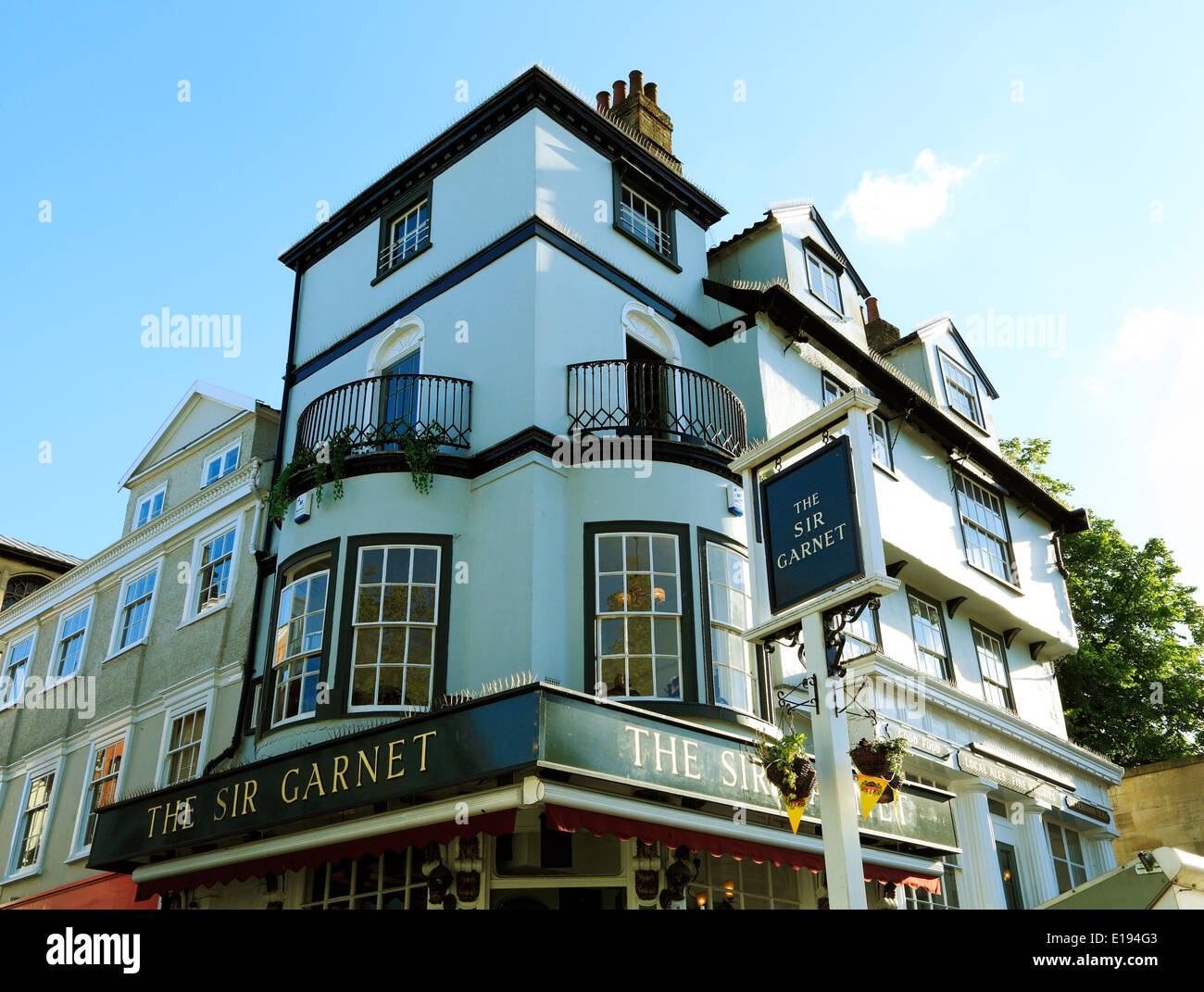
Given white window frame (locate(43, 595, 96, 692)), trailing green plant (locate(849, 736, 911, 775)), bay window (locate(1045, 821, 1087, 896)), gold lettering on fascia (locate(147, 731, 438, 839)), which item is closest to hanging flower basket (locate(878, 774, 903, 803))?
trailing green plant (locate(849, 736, 911, 775))

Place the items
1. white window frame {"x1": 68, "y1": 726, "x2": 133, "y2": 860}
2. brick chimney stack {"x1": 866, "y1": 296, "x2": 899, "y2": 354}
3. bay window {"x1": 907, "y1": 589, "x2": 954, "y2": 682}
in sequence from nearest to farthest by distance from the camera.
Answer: white window frame {"x1": 68, "y1": 726, "x2": 133, "y2": 860}, bay window {"x1": 907, "y1": 589, "x2": 954, "y2": 682}, brick chimney stack {"x1": 866, "y1": 296, "x2": 899, "y2": 354}

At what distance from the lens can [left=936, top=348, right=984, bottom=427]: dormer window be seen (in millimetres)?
21641

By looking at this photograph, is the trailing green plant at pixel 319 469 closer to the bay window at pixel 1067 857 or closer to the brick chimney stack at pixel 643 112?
the brick chimney stack at pixel 643 112

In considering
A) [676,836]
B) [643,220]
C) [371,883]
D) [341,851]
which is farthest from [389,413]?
[676,836]

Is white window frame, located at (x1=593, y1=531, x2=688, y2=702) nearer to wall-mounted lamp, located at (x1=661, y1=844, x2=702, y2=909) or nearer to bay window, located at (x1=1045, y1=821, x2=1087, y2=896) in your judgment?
wall-mounted lamp, located at (x1=661, y1=844, x2=702, y2=909)

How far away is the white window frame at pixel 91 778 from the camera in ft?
56.1

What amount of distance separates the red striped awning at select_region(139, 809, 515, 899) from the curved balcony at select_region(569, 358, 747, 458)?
5246 millimetres

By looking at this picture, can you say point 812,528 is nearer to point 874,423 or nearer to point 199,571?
point 874,423

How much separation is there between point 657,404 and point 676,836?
245 inches

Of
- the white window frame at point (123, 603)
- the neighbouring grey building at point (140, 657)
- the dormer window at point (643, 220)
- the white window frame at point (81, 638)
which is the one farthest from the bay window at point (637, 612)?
the white window frame at point (81, 638)

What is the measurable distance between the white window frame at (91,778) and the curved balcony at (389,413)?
6.65 metres

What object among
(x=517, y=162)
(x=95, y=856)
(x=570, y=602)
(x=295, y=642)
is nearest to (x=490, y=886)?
(x=570, y=602)

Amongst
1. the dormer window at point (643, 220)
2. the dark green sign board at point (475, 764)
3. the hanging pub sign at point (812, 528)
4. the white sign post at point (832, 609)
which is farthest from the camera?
the dormer window at point (643, 220)

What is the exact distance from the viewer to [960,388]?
22.1 m
